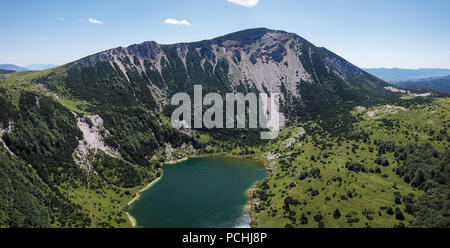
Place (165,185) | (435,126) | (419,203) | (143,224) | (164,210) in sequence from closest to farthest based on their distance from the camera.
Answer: (419,203) < (143,224) < (164,210) < (165,185) < (435,126)

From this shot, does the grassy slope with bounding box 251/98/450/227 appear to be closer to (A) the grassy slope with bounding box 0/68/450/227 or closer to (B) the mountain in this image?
(A) the grassy slope with bounding box 0/68/450/227

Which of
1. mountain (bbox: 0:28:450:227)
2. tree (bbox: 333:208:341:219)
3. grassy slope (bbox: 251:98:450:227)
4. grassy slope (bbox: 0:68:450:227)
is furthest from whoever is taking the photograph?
grassy slope (bbox: 0:68:450:227)

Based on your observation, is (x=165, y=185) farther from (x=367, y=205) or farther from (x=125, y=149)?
(x=367, y=205)

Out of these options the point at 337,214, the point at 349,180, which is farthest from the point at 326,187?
the point at 337,214

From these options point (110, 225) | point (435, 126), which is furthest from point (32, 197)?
point (435, 126)

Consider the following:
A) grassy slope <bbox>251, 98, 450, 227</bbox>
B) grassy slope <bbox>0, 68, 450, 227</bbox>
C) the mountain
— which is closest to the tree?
the mountain

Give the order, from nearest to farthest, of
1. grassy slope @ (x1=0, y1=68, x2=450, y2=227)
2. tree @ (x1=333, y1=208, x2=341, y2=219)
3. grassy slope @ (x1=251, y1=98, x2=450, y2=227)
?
tree @ (x1=333, y1=208, x2=341, y2=219)
grassy slope @ (x1=251, y1=98, x2=450, y2=227)
grassy slope @ (x1=0, y1=68, x2=450, y2=227)

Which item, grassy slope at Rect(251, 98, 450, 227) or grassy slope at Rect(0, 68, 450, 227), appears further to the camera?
grassy slope at Rect(0, 68, 450, 227)

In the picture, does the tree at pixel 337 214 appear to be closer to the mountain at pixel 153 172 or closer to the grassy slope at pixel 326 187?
the mountain at pixel 153 172

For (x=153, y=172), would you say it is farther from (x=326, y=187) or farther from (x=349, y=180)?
(x=349, y=180)

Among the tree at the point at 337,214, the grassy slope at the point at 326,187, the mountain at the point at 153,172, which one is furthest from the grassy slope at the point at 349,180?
the tree at the point at 337,214

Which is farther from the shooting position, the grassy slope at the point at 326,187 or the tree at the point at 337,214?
the grassy slope at the point at 326,187
